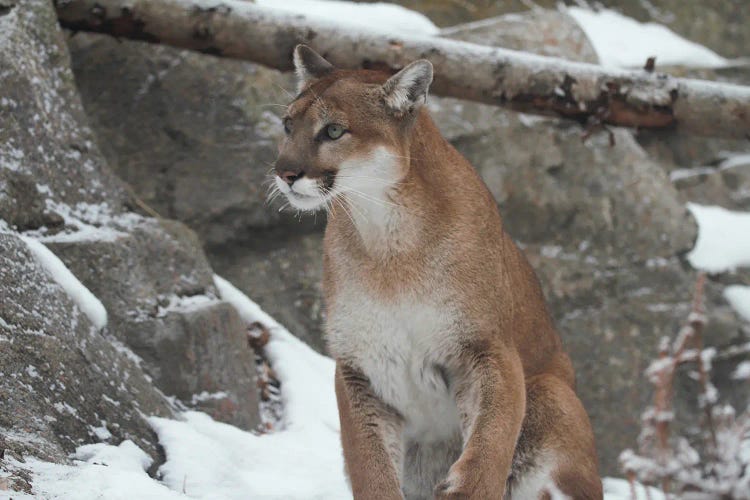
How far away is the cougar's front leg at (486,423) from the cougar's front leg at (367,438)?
28 cm

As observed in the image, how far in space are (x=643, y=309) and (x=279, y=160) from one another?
5.28m

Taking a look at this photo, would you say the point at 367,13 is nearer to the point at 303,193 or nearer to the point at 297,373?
the point at 297,373

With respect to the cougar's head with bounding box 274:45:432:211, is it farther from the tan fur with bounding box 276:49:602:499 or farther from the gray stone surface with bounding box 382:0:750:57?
the gray stone surface with bounding box 382:0:750:57

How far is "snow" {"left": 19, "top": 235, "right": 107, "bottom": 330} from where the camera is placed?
16.6 feet

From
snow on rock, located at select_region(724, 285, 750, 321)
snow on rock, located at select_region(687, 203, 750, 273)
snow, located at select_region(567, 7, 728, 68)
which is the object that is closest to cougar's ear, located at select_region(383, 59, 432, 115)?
snow on rock, located at select_region(687, 203, 750, 273)

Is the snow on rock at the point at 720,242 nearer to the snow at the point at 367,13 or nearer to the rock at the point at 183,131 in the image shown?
the snow at the point at 367,13

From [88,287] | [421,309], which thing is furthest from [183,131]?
[421,309]

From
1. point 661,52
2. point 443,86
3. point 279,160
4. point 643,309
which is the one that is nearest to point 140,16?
point 443,86

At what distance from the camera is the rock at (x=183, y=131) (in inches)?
308

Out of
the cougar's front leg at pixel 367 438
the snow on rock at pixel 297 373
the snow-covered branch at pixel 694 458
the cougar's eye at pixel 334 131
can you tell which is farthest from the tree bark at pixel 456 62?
Answer: the snow-covered branch at pixel 694 458

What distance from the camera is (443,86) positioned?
734cm

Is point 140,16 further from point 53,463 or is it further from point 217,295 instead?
point 53,463

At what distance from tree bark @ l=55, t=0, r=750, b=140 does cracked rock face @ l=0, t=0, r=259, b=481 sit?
1183 millimetres

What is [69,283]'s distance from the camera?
5.11 m
